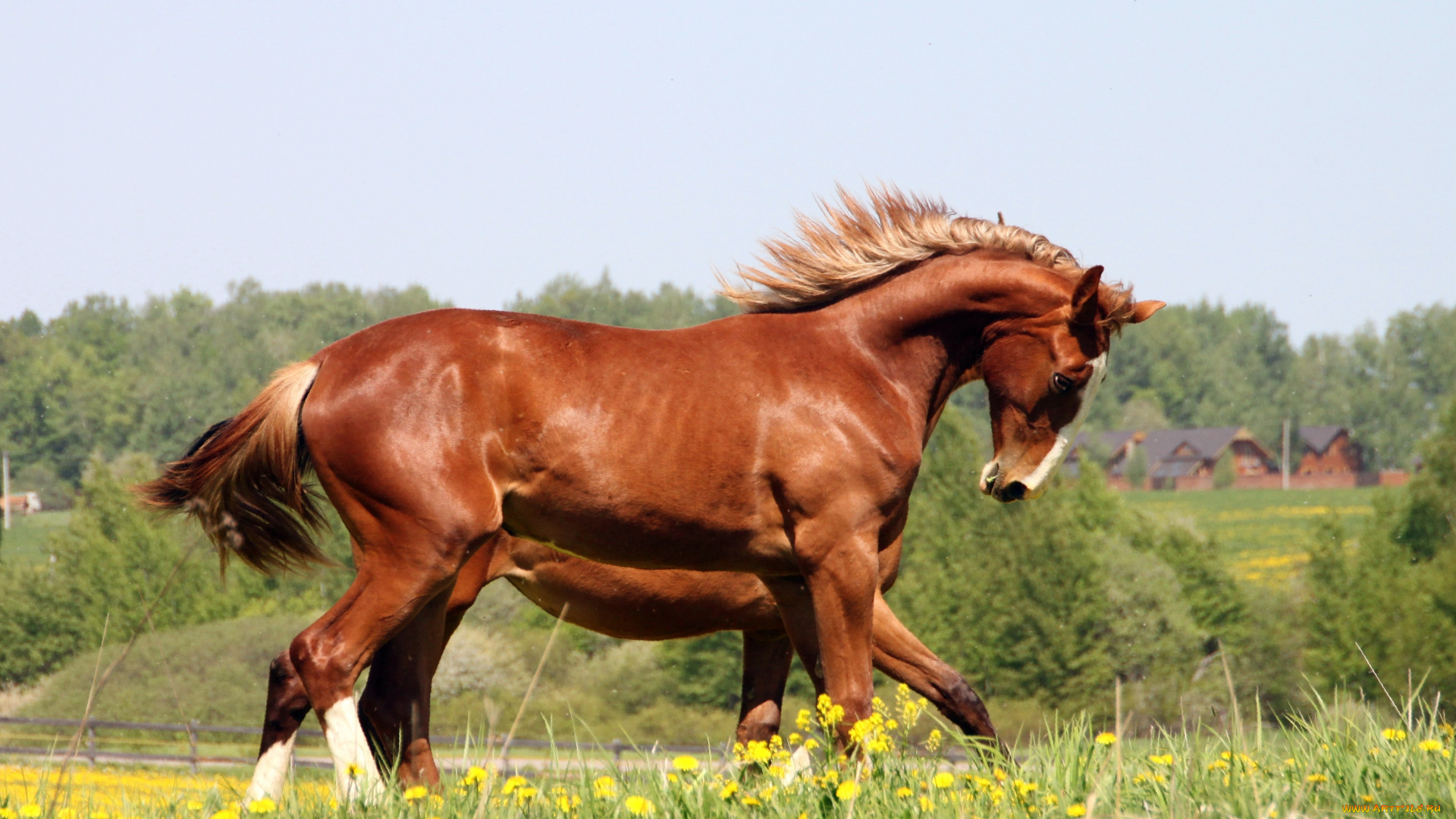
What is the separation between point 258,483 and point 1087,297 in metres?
3.17

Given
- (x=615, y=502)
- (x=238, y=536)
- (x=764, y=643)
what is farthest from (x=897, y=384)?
(x=238, y=536)

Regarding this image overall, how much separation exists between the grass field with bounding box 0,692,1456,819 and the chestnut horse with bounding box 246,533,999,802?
1.41ft

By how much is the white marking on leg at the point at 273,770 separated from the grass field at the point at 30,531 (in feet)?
149

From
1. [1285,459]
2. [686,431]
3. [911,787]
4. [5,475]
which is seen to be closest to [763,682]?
[686,431]

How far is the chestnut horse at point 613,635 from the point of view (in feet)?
15.0

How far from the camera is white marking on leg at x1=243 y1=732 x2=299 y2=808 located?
419cm

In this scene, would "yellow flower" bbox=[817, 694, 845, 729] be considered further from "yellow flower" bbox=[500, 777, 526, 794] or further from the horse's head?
the horse's head

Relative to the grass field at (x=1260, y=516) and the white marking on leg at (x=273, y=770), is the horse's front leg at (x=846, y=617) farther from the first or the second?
the grass field at (x=1260, y=516)

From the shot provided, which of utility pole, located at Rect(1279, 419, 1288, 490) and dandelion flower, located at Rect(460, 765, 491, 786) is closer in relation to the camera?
dandelion flower, located at Rect(460, 765, 491, 786)

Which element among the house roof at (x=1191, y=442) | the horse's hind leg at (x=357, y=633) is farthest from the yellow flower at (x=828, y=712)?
the house roof at (x=1191, y=442)

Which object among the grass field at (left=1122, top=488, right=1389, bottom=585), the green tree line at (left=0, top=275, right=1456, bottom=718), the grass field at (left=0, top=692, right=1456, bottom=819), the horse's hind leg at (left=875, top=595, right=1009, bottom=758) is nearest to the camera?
the grass field at (left=0, top=692, right=1456, bottom=819)

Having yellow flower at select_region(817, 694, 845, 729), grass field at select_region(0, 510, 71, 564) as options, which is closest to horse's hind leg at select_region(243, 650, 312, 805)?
yellow flower at select_region(817, 694, 845, 729)

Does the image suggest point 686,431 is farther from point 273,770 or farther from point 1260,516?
point 1260,516

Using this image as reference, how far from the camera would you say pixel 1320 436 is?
9162 centimetres
